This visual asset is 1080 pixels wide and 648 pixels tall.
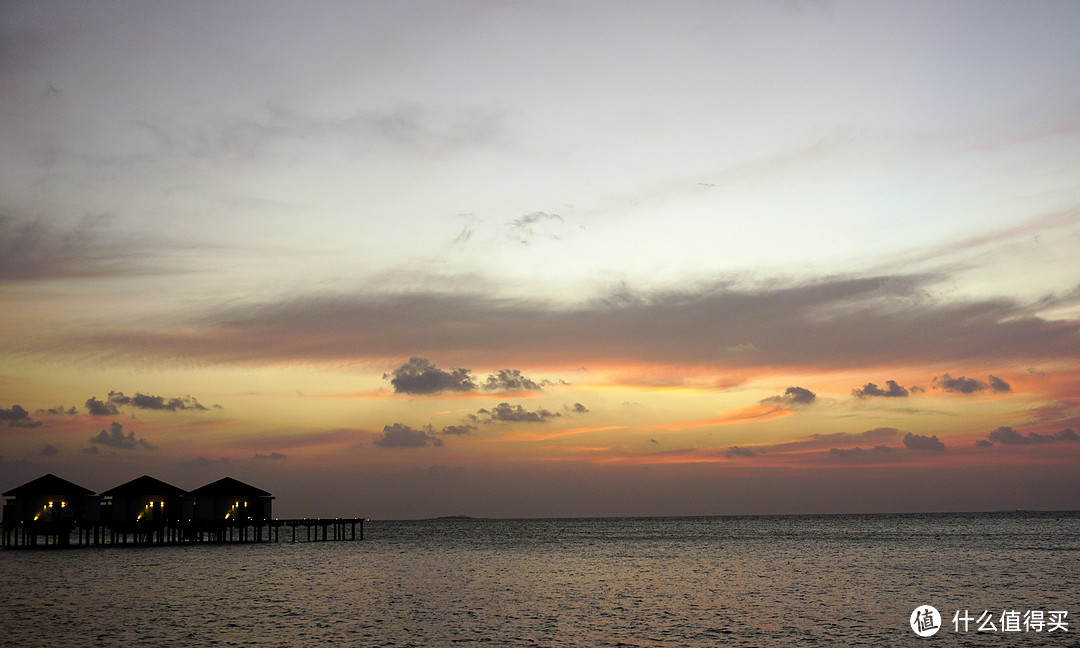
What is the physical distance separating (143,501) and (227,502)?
1010 cm

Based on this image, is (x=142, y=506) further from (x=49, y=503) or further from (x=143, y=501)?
(x=49, y=503)

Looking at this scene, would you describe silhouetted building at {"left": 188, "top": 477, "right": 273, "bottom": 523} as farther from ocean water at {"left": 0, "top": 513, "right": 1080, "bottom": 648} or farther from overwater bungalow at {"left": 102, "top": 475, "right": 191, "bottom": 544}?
ocean water at {"left": 0, "top": 513, "right": 1080, "bottom": 648}

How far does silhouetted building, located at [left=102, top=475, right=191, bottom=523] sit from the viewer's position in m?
101

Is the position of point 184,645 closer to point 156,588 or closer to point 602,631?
point 602,631

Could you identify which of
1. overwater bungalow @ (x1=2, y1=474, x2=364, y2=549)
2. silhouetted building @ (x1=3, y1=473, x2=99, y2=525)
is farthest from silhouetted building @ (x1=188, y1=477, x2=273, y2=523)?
silhouetted building @ (x1=3, y1=473, x2=99, y2=525)

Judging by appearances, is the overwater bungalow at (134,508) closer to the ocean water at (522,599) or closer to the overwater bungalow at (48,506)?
the overwater bungalow at (48,506)

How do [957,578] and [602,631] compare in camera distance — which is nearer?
[602,631]

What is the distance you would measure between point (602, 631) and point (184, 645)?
19.1m

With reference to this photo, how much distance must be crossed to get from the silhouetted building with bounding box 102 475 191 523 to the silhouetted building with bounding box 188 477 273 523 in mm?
2499

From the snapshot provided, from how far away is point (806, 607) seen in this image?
49625 mm

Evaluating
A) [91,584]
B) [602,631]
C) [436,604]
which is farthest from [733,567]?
[91,584]

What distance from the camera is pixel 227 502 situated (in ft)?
358

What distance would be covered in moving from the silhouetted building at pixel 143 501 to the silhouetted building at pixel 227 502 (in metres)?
2.50

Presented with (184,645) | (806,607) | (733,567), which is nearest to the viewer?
(184,645)
